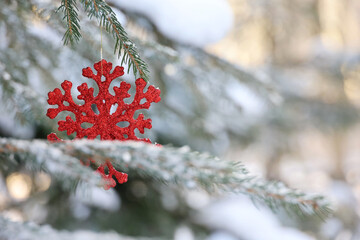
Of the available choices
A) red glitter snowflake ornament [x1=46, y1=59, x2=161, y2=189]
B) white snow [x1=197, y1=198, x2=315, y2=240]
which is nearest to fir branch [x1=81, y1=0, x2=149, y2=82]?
red glitter snowflake ornament [x1=46, y1=59, x2=161, y2=189]

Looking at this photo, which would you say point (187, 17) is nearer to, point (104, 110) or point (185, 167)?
point (104, 110)

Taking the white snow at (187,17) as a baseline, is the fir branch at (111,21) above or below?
below

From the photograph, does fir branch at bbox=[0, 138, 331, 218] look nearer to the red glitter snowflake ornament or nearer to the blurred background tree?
the blurred background tree

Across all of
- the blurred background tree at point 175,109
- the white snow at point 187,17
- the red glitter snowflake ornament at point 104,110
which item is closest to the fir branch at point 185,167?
the blurred background tree at point 175,109

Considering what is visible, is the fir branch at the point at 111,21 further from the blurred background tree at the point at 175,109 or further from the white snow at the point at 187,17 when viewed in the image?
the white snow at the point at 187,17

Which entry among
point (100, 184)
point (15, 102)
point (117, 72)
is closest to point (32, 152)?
point (100, 184)
